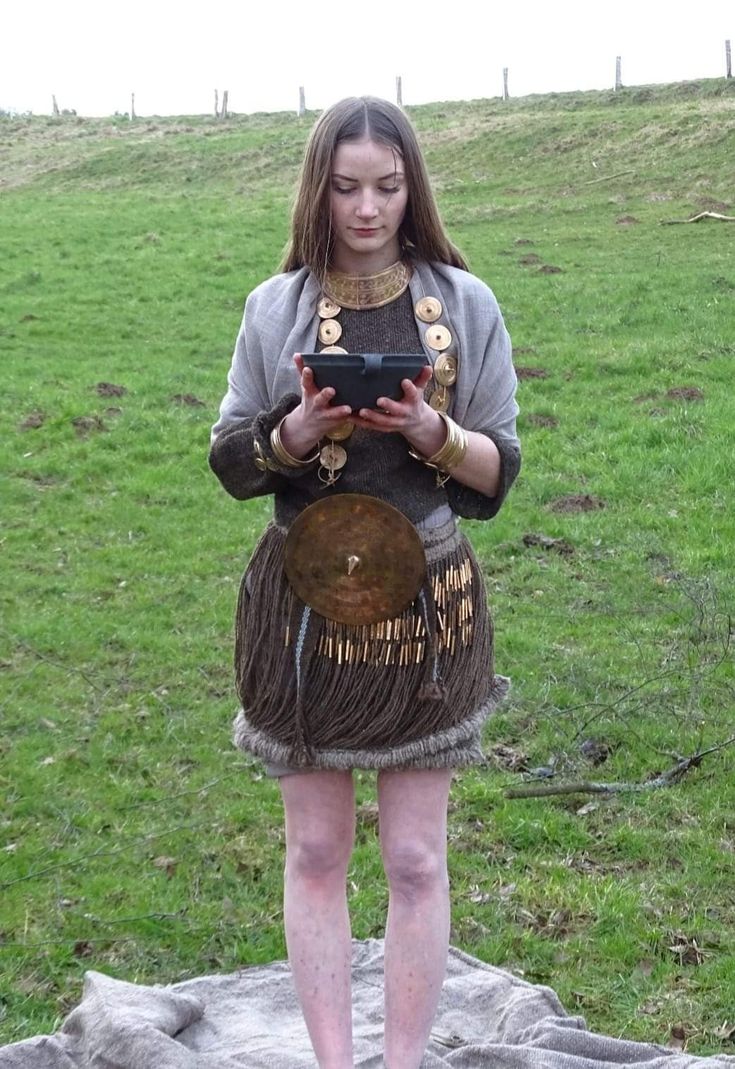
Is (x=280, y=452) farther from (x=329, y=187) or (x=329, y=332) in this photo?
(x=329, y=187)

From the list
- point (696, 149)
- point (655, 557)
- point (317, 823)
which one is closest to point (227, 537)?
point (655, 557)

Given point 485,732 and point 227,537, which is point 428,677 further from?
Answer: point 227,537

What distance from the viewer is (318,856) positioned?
8.71 feet

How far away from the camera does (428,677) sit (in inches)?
102

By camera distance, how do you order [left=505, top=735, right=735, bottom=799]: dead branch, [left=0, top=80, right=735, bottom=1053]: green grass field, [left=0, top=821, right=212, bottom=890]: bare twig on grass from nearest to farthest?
[left=0, top=80, right=735, bottom=1053]: green grass field → [left=0, top=821, right=212, bottom=890]: bare twig on grass → [left=505, top=735, right=735, bottom=799]: dead branch

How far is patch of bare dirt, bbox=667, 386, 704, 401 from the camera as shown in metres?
9.80

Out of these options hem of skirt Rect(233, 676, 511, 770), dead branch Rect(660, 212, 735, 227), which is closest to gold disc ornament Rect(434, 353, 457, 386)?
hem of skirt Rect(233, 676, 511, 770)

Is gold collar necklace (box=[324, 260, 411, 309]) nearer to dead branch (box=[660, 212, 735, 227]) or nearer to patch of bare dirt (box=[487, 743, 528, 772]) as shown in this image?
patch of bare dirt (box=[487, 743, 528, 772])

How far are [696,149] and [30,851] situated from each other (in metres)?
19.6

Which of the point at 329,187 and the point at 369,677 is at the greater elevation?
the point at 329,187

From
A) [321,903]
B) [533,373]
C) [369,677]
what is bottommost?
[321,903]

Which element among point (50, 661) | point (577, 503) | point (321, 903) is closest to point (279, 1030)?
point (321, 903)

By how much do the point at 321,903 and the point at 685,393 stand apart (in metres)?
7.84

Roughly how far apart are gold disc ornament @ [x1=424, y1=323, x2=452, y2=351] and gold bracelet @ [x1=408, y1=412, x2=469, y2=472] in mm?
152
